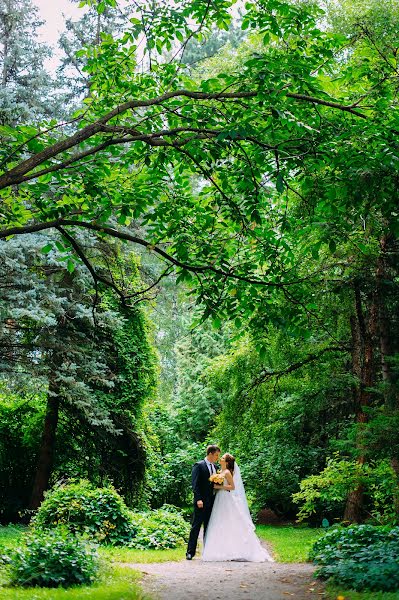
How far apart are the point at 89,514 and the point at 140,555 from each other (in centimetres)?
193

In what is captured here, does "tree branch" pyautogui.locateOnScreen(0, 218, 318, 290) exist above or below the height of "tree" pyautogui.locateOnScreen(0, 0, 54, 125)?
below

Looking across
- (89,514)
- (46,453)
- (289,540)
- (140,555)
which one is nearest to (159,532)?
(89,514)

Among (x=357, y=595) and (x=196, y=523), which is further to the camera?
(x=196, y=523)

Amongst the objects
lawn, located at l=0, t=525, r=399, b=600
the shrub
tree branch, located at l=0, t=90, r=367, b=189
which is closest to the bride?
lawn, located at l=0, t=525, r=399, b=600

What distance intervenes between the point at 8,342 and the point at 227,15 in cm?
983

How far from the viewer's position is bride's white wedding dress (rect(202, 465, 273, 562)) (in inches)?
460

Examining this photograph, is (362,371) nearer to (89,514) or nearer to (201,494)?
(201,494)

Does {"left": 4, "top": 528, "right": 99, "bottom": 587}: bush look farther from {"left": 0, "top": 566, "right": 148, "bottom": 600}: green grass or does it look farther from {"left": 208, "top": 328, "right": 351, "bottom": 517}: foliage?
{"left": 208, "top": 328, "right": 351, "bottom": 517}: foliage

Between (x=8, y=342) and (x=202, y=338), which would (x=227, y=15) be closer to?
(x=8, y=342)

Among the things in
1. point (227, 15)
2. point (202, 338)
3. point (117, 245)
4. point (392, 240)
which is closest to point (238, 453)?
point (202, 338)

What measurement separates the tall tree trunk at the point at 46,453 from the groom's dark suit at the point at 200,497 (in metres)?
6.48

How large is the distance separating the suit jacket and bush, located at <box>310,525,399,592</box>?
2.39 meters

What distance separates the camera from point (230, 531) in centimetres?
1181

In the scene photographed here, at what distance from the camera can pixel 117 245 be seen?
16797mm
